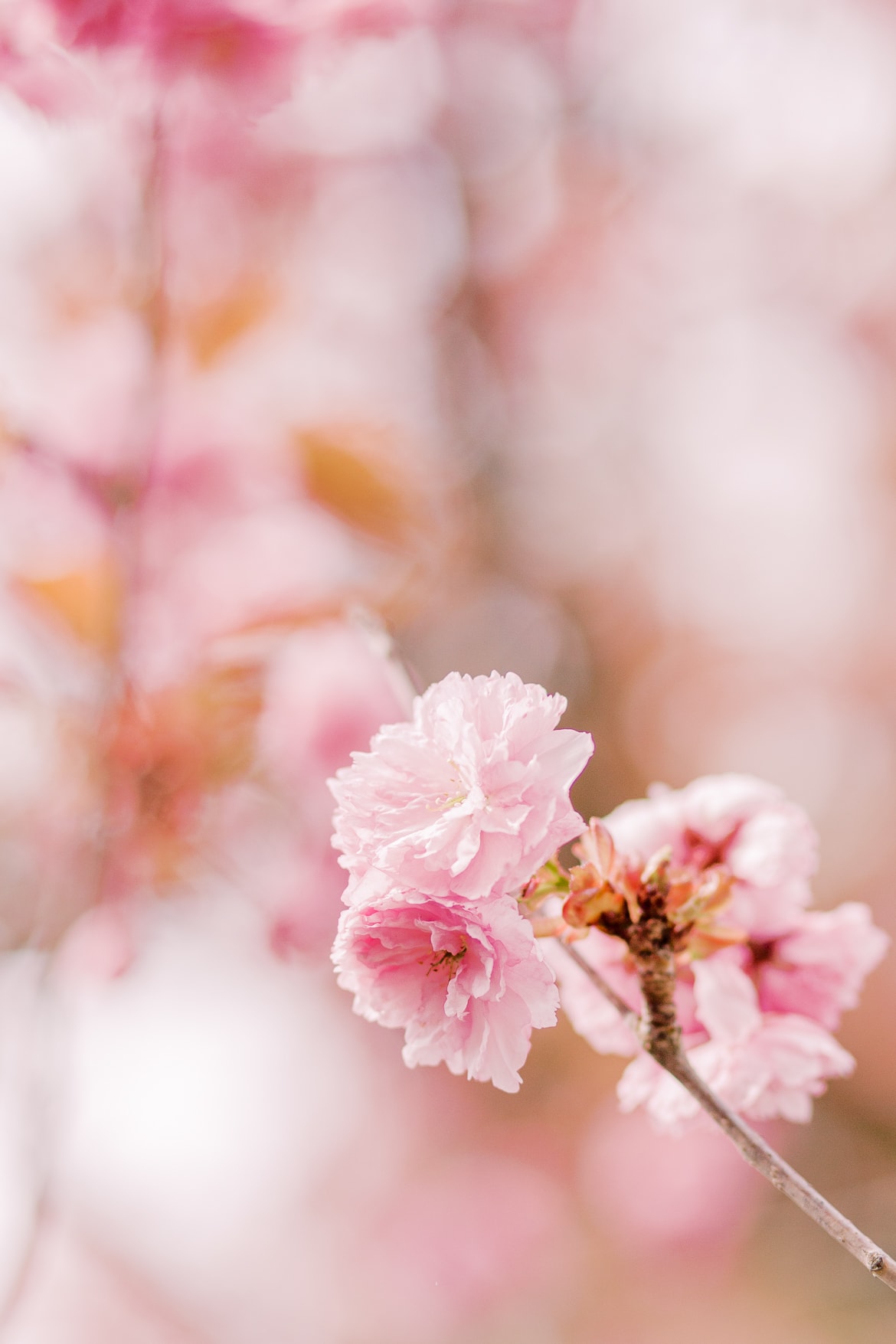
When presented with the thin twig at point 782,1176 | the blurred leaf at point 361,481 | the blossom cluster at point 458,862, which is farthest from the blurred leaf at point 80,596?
the thin twig at point 782,1176

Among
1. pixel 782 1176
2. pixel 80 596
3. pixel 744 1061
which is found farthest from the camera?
pixel 80 596

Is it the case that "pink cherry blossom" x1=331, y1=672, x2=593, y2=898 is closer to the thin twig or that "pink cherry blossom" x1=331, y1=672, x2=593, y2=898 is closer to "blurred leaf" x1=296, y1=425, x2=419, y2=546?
the thin twig

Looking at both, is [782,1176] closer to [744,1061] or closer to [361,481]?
[744,1061]

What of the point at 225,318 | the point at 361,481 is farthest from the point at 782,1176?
the point at 225,318

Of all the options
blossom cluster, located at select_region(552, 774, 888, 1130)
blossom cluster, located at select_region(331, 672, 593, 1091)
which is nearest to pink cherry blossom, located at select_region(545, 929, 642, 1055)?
blossom cluster, located at select_region(552, 774, 888, 1130)

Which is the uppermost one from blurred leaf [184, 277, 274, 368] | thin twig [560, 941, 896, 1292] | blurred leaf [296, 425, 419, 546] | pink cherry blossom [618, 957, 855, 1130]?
blurred leaf [184, 277, 274, 368]

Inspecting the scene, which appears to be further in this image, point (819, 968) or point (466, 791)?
point (819, 968)
